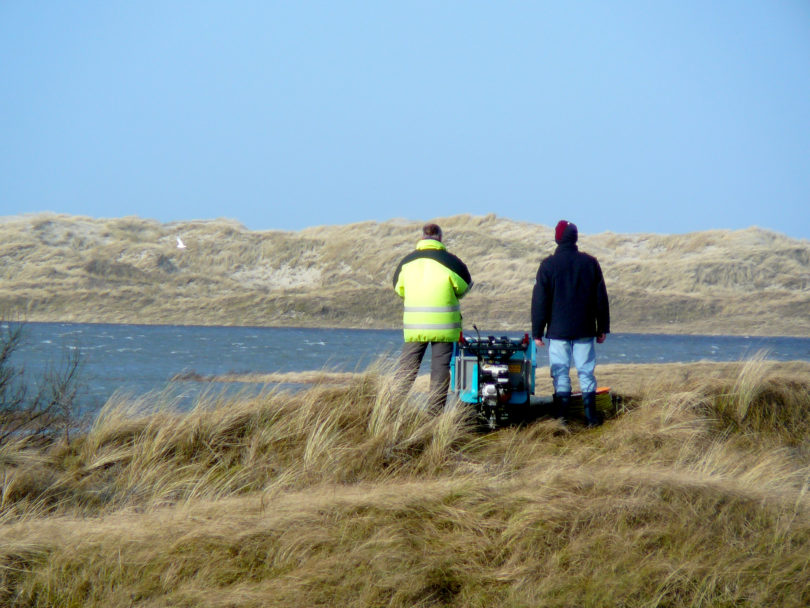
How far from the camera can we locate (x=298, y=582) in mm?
4352

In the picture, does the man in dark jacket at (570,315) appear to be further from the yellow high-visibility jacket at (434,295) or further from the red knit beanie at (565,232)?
the yellow high-visibility jacket at (434,295)

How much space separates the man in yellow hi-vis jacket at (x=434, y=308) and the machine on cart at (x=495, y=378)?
0.52 feet

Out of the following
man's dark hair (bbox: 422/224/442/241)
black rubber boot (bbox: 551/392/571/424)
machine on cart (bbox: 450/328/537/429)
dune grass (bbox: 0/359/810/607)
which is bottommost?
dune grass (bbox: 0/359/810/607)

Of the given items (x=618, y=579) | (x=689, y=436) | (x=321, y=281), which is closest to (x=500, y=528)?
(x=618, y=579)

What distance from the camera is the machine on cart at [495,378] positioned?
7.90 m

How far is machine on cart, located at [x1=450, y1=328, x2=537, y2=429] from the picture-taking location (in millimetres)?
7898

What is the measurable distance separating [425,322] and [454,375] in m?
0.58

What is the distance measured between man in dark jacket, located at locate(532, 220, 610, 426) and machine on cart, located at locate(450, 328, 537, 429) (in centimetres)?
26

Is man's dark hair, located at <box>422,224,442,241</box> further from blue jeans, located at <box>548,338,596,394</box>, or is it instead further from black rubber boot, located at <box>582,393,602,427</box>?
black rubber boot, located at <box>582,393,602,427</box>

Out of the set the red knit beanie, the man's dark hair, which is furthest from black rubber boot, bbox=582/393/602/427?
the man's dark hair

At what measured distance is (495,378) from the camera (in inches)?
311

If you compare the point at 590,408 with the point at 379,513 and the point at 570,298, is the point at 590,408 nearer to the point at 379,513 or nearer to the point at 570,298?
the point at 570,298

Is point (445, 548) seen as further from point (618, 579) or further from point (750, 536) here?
point (750, 536)

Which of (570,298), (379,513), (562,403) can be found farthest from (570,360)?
(379,513)
